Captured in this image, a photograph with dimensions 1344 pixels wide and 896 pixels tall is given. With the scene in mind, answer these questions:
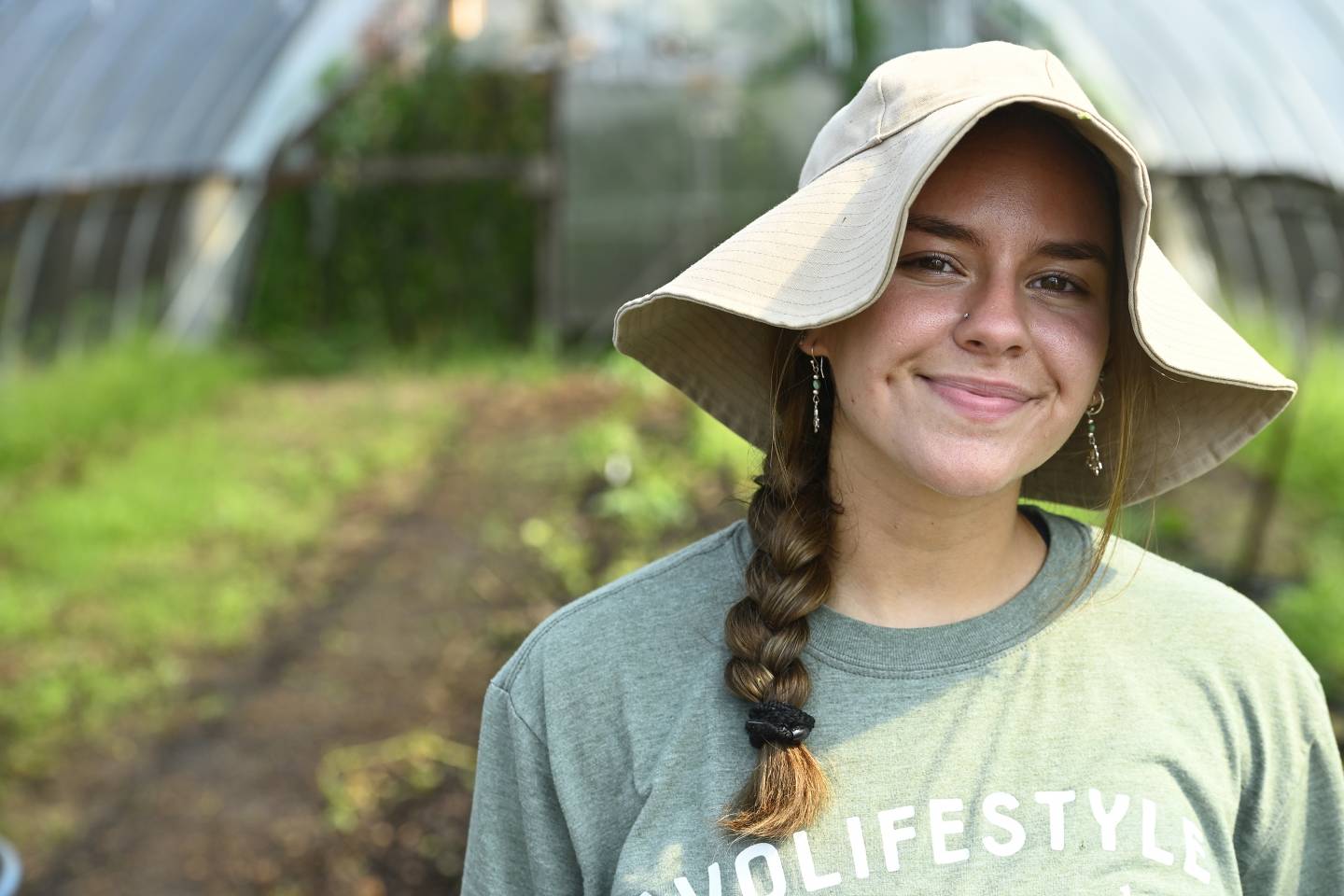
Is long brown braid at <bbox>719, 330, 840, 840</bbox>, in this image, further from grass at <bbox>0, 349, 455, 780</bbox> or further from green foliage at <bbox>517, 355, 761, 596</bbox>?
grass at <bbox>0, 349, 455, 780</bbox>

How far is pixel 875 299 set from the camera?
1325 millimetres

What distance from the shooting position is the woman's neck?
1.51 m

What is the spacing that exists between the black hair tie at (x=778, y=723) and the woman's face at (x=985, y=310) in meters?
0.26

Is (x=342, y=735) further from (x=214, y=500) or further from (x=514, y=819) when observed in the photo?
(x=514, y=819)

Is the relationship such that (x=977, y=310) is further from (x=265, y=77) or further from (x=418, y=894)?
(x=265, y=77)

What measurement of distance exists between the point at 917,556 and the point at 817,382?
21 cm

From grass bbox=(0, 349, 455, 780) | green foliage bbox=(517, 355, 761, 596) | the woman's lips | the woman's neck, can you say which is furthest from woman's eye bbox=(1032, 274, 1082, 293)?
grass bbox=(0, 349, 455, 780)

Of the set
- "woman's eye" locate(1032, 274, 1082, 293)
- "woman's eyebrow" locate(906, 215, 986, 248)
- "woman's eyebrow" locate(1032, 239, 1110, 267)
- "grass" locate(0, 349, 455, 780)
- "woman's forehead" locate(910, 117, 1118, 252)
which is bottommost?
"grass" locate(0, 349, 455, 780)

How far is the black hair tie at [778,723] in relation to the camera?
139 centimetres

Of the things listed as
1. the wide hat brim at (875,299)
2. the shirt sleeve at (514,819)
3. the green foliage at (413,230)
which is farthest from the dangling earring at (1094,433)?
the green foliage at (413,230)

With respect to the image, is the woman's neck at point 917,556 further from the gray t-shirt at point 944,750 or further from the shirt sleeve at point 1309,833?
the shirt sleeve at point 1309,833

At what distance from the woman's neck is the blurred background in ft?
6.84

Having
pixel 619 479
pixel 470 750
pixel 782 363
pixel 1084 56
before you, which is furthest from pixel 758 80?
pixel 782 363

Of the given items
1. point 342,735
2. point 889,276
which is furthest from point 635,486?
point 889,276
